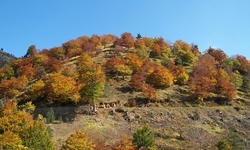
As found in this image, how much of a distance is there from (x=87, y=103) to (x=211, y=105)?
33331mm

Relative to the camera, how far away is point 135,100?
83.2 meters

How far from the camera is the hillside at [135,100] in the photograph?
2596 inches

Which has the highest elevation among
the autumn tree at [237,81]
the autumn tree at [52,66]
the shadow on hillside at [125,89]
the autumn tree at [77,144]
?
the autumn tree at [52,66]

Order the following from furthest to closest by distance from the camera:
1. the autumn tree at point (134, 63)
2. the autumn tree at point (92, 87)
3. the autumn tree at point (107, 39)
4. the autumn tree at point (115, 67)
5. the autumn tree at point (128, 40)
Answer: the autumn tree at point (107, 39)
the autumn tree at point (128, 40)
the autumn tree at point (134, 63)
the autumn tree at point (115, 67)
the autumn tree at point (92, 87)

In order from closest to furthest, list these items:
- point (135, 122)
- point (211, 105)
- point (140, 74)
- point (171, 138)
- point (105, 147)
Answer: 1. point (105, 147)
2. point (171, 138)
3. point (135, 122)
4. point (211, 105)
5. point (140, 74)

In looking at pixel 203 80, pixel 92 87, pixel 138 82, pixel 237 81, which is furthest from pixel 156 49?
pixel 92 87

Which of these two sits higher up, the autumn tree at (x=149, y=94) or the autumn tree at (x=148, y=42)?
the autumn tree at (x=148, y=42)

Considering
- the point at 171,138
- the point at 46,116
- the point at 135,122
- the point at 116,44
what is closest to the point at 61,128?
the point at 46,116

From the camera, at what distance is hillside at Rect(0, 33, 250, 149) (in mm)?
65938

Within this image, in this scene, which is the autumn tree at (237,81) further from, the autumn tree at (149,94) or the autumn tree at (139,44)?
the autumn tree at (139,44)

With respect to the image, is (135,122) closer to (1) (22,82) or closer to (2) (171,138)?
(2) (171,138)

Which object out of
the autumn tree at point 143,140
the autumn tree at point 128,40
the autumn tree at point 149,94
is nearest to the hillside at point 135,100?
the autumn tree at point 149,94

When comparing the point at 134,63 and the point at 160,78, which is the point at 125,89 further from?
the point at 134,63

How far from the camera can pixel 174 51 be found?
13912 centimetres
